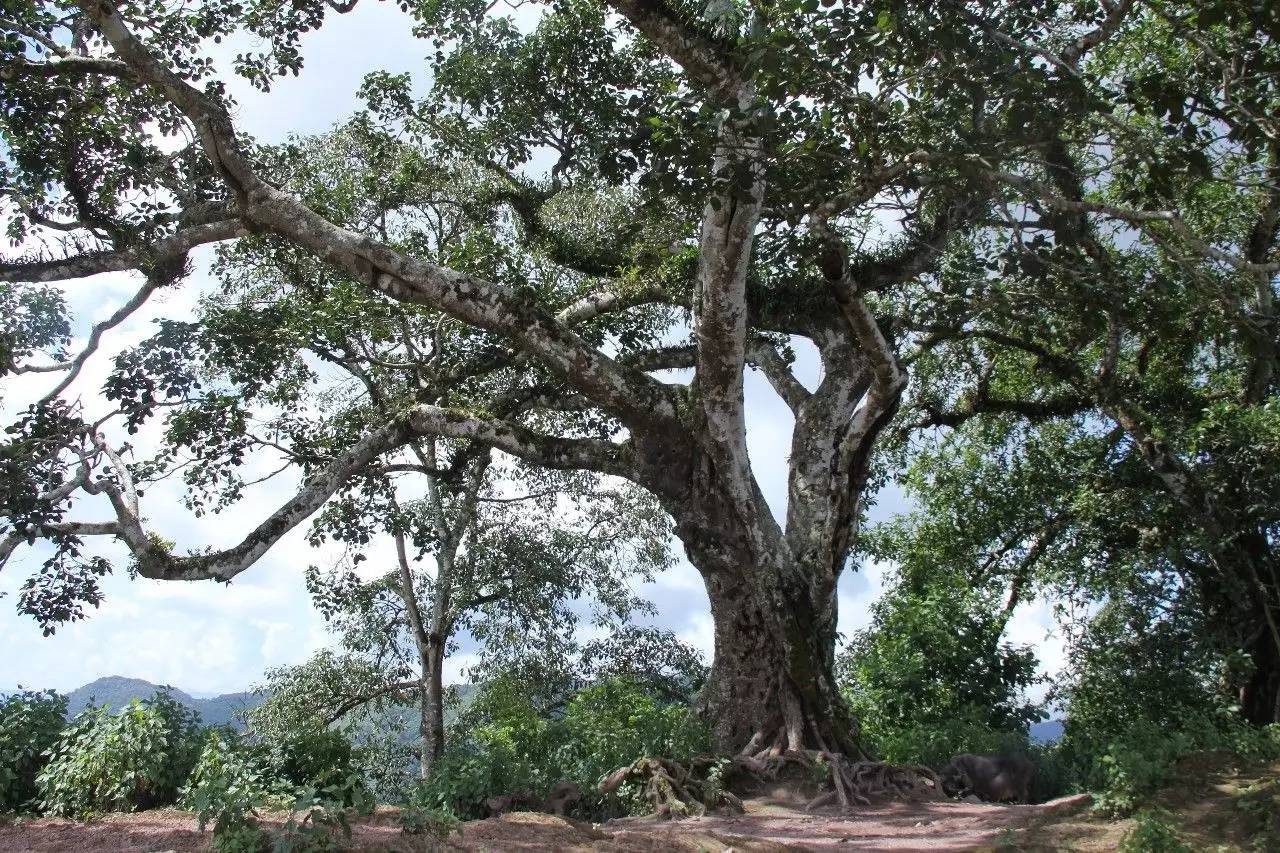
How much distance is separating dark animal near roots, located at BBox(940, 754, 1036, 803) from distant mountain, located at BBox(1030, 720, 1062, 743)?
2.00 meters

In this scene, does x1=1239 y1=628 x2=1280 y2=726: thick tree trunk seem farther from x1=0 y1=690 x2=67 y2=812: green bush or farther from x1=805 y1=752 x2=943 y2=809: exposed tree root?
x1=0 y1=690 x2=67 y2=812: green bush

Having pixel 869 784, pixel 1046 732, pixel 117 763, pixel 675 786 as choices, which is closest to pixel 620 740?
pixel 675 786

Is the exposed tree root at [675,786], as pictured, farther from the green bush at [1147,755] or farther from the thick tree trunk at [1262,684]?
the thick tree trunk at [1262,684]

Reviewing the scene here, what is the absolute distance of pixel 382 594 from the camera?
15.8m

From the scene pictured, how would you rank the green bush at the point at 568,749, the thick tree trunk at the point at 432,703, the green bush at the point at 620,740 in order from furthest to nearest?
the thick tree trunk at the point at 432,703, the green bush at the point at 620,740, the green bush at the point at 568,749

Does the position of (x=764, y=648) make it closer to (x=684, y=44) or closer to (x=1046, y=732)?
(x=684, y=44)

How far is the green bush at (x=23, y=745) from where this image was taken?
7.25m

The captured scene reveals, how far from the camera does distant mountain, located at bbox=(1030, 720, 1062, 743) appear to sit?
11.7 m

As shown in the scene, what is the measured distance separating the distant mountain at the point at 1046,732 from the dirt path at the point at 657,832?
161 inches

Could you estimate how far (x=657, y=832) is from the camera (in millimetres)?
6215

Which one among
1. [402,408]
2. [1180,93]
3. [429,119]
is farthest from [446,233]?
[1180,93]

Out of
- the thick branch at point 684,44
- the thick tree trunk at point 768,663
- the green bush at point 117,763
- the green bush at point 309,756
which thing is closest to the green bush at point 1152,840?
the thick tree trunk at point 768,663

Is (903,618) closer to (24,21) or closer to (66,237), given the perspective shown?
(66,237)

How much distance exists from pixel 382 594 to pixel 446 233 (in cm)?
576
